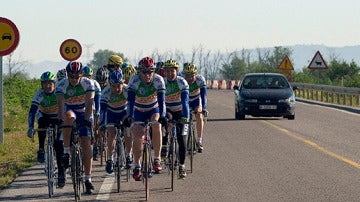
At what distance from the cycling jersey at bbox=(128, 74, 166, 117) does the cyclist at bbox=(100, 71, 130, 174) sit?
4.30 feet

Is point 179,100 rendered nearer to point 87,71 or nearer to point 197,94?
point 87,71

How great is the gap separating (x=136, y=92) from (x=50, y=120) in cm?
184

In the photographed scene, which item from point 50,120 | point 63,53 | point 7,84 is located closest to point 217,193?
point 50,120

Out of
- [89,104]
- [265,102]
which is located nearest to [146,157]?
A: [89,104]

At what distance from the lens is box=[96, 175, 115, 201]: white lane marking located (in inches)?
424

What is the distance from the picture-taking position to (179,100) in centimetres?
1355

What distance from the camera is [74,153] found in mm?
10609

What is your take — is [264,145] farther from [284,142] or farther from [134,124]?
[134,124]

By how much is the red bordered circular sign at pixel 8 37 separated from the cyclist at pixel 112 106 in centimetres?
341

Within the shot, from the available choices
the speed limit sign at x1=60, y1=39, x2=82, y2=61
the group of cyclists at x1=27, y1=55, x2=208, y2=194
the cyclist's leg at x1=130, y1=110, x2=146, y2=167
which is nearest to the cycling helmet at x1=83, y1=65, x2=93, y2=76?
the group of cyclists at x1=27, y1=55, x2=208, y2=194

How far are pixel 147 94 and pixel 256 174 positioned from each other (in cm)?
254

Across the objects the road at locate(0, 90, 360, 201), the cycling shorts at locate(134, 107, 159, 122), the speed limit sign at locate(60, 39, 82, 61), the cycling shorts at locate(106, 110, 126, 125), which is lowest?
the road at locate(0, 90, 360, 201)

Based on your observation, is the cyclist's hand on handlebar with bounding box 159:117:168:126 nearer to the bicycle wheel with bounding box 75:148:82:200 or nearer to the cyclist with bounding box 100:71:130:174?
the bicycle wheel with bounding box 75:148:82:200

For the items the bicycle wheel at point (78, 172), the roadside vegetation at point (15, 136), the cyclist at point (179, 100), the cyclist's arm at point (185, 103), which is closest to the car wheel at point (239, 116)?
the roadside vegetation at point (15, 136)
